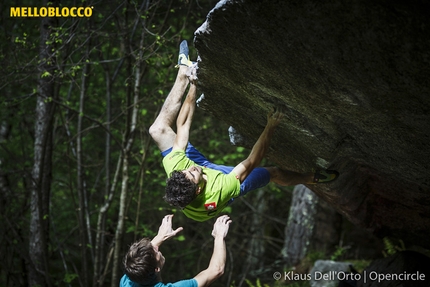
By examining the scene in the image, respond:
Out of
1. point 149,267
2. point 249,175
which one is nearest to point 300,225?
point 249,175

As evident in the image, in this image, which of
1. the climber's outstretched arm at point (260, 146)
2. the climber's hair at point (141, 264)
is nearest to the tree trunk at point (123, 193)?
the climber's outstretched arm at point (260, 146)

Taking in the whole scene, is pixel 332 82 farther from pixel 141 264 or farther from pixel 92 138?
pixel 92 138

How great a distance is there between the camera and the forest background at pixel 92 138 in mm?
7844

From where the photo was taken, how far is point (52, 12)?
7777 millimetres

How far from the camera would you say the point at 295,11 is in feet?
10.3

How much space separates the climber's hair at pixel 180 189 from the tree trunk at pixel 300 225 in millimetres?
6042

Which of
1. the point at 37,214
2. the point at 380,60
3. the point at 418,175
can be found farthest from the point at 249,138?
the point at 37,214

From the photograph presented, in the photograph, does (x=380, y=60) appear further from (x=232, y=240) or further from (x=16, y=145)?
(x=232, y=240)

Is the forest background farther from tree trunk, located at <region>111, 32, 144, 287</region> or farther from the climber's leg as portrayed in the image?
the climber's leg

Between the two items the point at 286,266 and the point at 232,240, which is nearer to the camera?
the point at 286,266

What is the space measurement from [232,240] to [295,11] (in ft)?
34.1

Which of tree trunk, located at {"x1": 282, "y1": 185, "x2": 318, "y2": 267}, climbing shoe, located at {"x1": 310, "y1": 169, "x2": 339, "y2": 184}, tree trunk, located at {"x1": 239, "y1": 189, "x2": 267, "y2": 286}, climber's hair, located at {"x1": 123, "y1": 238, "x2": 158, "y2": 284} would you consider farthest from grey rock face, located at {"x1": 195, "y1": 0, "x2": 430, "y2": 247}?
tree trunk, located at {"x1": 239, "y1": 189, "x2": 267, "y2": 286}

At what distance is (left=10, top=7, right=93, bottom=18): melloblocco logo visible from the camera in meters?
7.38

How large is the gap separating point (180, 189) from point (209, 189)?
0.35 metres
